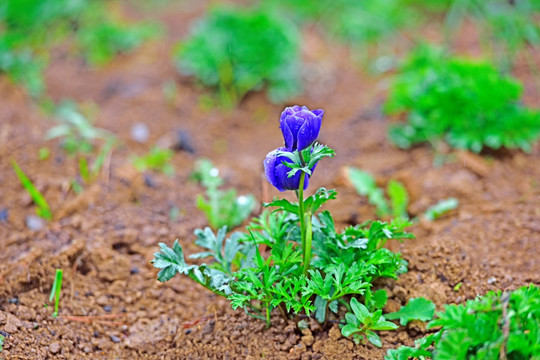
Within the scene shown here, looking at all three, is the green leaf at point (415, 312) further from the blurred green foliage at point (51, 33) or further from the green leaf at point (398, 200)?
the blurred green foliage at point (51, 33)

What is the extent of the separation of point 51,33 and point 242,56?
73.9 inches

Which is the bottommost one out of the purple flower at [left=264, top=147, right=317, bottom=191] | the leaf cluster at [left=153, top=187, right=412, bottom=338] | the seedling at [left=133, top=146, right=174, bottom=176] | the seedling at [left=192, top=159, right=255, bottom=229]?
the leaf cluster at [left=153, top=187, right=412, bottom=338]

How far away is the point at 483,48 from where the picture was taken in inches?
178

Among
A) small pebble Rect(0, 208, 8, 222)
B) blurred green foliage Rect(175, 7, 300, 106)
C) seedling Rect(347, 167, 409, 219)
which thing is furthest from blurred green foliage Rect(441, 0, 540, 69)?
small pebble Rect(0, 208, 8, 222)

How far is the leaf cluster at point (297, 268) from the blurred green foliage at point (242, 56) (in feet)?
7.45

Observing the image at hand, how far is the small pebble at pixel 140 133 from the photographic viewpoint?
3.48 m

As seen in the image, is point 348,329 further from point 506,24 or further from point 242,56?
point 506,24

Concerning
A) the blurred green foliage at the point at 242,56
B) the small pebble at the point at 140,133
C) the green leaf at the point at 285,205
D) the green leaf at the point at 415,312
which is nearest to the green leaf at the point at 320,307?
the green leaf at the point at 415,312

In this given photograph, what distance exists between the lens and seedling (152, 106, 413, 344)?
5.43 feet

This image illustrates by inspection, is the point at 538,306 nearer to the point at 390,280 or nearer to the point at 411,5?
the point at 390,280

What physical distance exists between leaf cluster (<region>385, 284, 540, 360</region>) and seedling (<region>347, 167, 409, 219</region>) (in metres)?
1.26

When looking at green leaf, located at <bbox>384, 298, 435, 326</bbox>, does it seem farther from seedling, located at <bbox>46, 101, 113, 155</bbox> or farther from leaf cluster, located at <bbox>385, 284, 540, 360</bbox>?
seedling, located at <bbox>46, 101, 113, 155</bbox>

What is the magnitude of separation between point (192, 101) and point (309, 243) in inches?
102

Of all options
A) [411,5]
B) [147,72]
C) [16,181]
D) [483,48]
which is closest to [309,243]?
[16,181]
